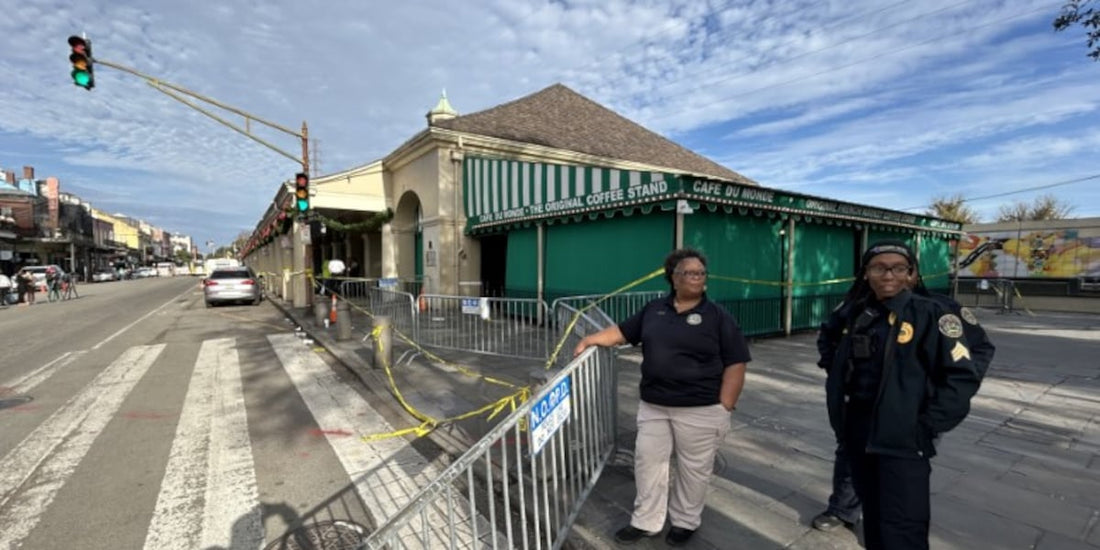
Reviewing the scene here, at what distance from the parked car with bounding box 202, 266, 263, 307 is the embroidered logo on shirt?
69.7ft

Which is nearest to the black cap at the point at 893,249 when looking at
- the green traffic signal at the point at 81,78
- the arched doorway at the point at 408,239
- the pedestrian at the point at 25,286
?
the green traffic signal at the point at 81,78

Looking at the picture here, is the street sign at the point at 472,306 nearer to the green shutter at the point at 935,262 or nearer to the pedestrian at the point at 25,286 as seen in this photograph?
the green shutter at the point at 935,262

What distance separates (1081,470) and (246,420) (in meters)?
7.81

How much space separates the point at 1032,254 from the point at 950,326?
23.6 metres

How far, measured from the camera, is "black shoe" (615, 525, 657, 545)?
2.82 metres

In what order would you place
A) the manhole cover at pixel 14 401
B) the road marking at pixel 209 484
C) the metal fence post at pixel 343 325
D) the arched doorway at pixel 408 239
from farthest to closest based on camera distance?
the arched doorway at pixel 408 239
the metal fence post at pixel 343 325
the manhole cover at pixel 14 401
the road marking at pixel 209 484

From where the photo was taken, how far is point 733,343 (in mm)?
2754

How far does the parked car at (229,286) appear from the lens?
18156 millimetres

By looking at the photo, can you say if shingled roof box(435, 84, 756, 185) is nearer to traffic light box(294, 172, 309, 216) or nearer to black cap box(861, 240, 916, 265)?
traffic light box(294, 172, 309, 216)

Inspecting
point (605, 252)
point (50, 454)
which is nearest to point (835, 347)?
point (50, 454)

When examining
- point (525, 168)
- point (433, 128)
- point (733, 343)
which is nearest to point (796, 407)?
point (733, 343)

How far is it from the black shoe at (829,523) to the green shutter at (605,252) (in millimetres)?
6073

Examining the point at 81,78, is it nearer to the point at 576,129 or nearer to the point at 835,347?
the point at 835,347

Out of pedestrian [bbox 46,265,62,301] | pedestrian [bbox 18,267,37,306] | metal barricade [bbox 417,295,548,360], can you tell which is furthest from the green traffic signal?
pedestrian [bbox 46,265,62,301]
